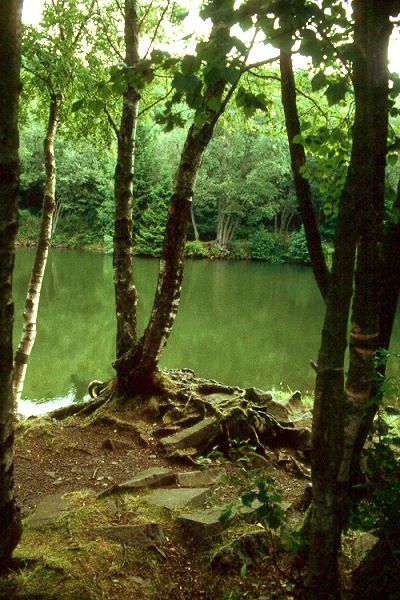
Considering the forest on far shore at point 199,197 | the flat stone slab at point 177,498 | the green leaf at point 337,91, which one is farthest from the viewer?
the forest on far shore at point 199,197

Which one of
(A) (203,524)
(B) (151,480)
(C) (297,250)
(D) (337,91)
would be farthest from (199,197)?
(D) (337,91)

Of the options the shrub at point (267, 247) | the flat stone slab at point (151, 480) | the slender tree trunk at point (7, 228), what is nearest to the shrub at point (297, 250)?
the shrub at point (267, 247)

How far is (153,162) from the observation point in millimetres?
39812

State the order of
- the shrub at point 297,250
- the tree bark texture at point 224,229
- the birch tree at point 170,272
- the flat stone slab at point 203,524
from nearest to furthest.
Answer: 1. the flat stone slab at point 203,524
2. the birch tree at point 170,272
3. the shrub at point 297,250
4. the tree bark texture at point 224,229

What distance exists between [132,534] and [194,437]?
9.45 feet

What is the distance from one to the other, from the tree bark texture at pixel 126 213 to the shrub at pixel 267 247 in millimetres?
36298

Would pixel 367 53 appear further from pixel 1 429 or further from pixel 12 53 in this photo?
pixel 1 429

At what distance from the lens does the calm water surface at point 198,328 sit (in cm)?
1278

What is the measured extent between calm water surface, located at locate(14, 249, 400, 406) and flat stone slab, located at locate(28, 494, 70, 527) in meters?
7.18

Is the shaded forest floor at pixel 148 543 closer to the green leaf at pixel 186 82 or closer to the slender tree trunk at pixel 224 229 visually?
the green leaf at pixel 186 82

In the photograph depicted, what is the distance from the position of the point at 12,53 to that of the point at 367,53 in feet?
4.70

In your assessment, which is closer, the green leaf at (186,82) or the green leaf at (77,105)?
the green leaf at (186,82)

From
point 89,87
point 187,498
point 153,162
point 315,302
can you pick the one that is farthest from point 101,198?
point 187,498

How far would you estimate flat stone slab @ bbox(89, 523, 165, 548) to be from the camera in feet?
9.69
